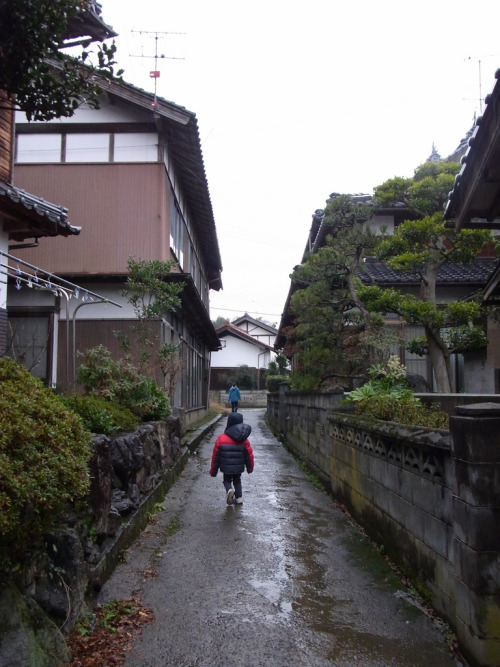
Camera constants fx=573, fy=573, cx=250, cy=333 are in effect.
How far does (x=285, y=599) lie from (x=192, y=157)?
12850 millimetres

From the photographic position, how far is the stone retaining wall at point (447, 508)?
359cm

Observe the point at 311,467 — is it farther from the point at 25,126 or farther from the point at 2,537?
the point at 25,126

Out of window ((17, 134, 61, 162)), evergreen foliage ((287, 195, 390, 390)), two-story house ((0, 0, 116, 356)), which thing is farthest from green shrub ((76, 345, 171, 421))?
window ((17, 134, 61, 162))

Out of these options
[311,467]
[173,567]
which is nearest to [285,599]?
[173,567]

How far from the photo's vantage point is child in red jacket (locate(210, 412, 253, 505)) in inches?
337

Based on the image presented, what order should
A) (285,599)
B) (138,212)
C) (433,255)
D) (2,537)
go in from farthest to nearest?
(138,212) → (433,255) → (285,599) → (2,537)

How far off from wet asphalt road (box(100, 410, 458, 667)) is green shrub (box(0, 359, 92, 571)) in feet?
3.85

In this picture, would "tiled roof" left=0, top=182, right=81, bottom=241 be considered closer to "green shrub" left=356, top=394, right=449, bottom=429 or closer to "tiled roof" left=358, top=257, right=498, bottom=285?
"green shrub" left=356, top=394, right=449, bottom=429

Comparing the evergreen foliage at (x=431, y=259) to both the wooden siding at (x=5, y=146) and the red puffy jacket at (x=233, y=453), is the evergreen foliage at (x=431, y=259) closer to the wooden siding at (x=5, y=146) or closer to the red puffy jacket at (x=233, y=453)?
the red puffy jacket at (x=233, y=453)

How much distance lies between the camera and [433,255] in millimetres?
11148

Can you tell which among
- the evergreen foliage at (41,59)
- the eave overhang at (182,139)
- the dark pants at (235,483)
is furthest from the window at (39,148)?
the evergreen foliage at (41,59)

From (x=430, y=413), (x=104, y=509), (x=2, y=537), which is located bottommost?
(x=104, y=509)

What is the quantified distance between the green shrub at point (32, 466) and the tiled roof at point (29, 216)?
5.02 m

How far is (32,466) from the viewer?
329 centimetres
